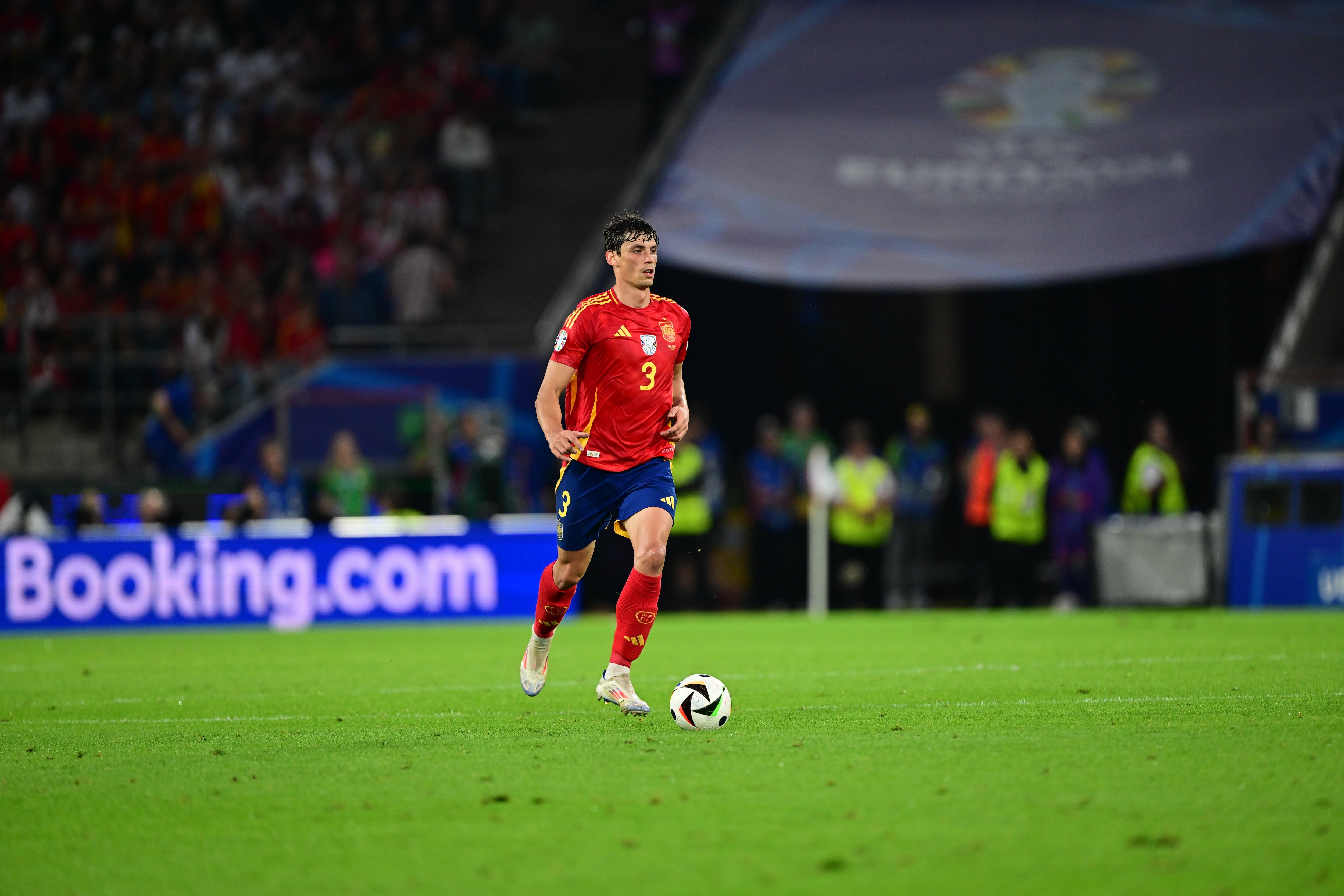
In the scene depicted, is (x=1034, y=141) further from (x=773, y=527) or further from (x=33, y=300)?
(x=33, y=300)

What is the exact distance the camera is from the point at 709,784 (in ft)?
19.5

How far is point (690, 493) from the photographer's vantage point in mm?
18312

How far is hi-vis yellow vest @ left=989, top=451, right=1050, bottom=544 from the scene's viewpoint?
17797 millimetres

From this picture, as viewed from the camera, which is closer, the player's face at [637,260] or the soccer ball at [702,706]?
the soccer ball at [702,706]

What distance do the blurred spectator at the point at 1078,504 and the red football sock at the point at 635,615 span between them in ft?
35.8

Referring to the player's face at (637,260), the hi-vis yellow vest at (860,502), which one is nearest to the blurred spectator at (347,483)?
the hi-vis yellow vest at (860,502)

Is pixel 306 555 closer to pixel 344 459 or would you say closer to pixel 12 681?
pixel 344 459

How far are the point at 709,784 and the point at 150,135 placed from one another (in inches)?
802

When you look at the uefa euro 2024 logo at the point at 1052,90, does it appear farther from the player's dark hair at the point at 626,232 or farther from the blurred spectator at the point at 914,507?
the player's dark hair at the point at 626,232

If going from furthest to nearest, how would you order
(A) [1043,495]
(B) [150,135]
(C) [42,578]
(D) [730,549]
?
(B) [150,135] → (D) [730,549] → (A) [1043,495] → (C) [42,578]

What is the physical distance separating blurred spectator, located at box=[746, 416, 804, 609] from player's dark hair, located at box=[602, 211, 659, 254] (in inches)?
424

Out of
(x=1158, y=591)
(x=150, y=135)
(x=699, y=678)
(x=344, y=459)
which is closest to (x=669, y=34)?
(x=150, y=135)

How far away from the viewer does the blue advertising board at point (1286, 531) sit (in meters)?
16.4

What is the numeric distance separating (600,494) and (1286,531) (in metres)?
10.6
